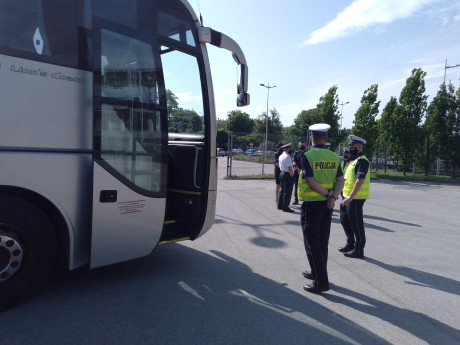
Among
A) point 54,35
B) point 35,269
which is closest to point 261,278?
point 35,269

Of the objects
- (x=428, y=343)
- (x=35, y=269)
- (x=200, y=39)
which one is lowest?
(x=428, y=343)

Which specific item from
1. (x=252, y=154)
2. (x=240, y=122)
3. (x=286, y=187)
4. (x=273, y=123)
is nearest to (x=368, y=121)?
(x=252, y=154)

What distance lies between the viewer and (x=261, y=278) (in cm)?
420

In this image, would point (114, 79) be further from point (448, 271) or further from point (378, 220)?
point (378, 220)

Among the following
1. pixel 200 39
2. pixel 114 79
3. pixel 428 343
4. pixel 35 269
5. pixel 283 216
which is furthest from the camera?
pixel 283 216

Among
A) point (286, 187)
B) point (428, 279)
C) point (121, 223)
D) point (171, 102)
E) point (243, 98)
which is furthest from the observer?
point (286, 187)

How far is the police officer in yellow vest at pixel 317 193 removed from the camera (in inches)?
150

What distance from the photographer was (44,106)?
3008mm

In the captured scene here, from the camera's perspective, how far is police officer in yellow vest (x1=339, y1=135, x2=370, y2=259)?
16.5 feet

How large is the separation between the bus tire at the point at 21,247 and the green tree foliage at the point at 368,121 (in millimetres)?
24049

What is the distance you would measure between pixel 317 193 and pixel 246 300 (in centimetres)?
151

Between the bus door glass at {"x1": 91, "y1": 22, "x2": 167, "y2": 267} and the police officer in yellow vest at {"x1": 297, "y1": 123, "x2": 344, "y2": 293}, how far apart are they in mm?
1774

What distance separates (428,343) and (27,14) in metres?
4.86

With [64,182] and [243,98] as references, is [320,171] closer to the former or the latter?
[243,98]
